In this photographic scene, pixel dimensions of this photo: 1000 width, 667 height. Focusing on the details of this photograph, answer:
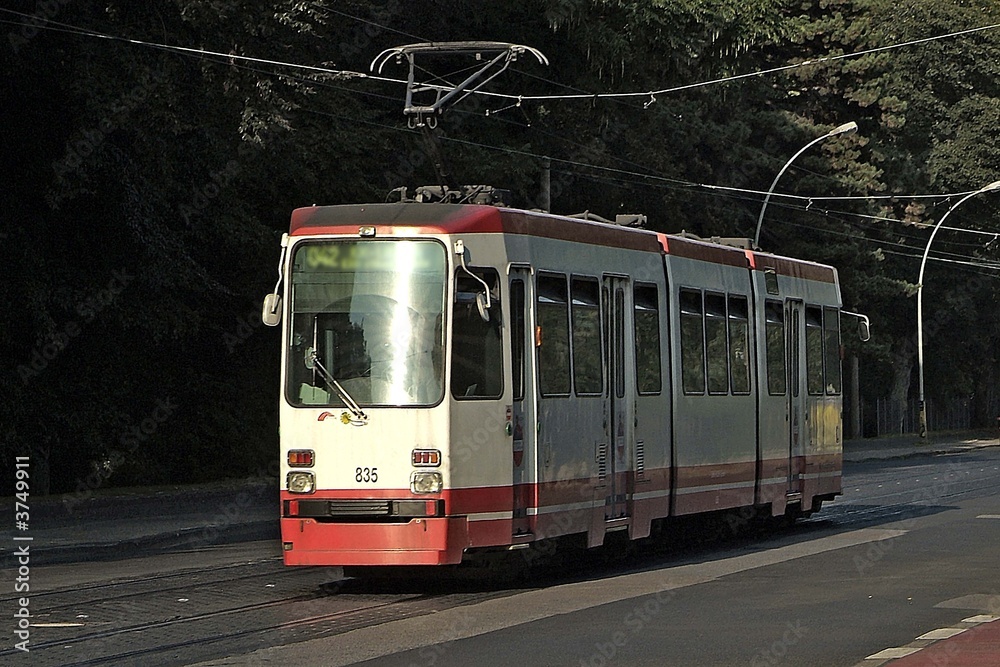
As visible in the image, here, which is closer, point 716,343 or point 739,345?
point 716,343

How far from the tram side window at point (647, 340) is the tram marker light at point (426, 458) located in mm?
3922

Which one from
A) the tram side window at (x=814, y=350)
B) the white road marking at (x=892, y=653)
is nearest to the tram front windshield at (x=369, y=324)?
the white road marking at (x=892, y=653)

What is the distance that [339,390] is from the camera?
1609 centimetres

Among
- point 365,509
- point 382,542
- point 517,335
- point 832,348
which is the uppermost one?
point 832,348

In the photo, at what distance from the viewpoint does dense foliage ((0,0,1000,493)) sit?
26844 millimetres

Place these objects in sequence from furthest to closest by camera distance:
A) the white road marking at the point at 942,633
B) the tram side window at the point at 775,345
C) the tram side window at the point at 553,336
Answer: the tram side window at the point at 775,345, the tram side window at the point at 553,336, the white road marking at the point at 942,633

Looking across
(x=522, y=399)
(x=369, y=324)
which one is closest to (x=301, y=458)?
(x=369, y=324)

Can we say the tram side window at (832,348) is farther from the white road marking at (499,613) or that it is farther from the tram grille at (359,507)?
the tram grille at (359,507)

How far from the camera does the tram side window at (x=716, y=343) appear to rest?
21234 millimetres

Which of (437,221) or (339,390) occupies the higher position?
(437,221)

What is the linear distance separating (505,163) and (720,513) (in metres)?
17.1

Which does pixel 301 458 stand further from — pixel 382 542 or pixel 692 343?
pixel 692 343

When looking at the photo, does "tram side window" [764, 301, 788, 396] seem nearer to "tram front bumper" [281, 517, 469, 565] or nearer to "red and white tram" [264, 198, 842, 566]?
"red and white tram" [264, 198, 842, 566]

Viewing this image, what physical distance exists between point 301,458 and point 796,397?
9.88m
